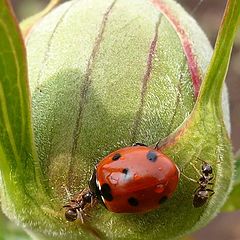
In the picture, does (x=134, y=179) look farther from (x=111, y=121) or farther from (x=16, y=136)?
(x=16, y=136)

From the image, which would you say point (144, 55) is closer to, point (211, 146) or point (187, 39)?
point (187, 39)

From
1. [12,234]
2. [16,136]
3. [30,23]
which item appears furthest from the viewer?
[12,234]

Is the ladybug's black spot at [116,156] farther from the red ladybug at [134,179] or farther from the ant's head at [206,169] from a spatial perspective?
the ant's head at [206,169]

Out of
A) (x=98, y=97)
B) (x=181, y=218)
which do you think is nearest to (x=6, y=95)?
(x=98, y=97)

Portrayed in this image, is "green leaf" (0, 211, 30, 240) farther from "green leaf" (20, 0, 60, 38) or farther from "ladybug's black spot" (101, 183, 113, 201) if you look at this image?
"ladybug's black spot" (101, 183, 113, 201)

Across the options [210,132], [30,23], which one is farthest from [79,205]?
[30,23]

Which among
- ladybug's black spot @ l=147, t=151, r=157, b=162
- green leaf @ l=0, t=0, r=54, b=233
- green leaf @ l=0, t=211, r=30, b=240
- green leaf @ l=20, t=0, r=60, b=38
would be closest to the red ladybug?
ladybug's black spot @ l=147, t=151, r=157, b=162
